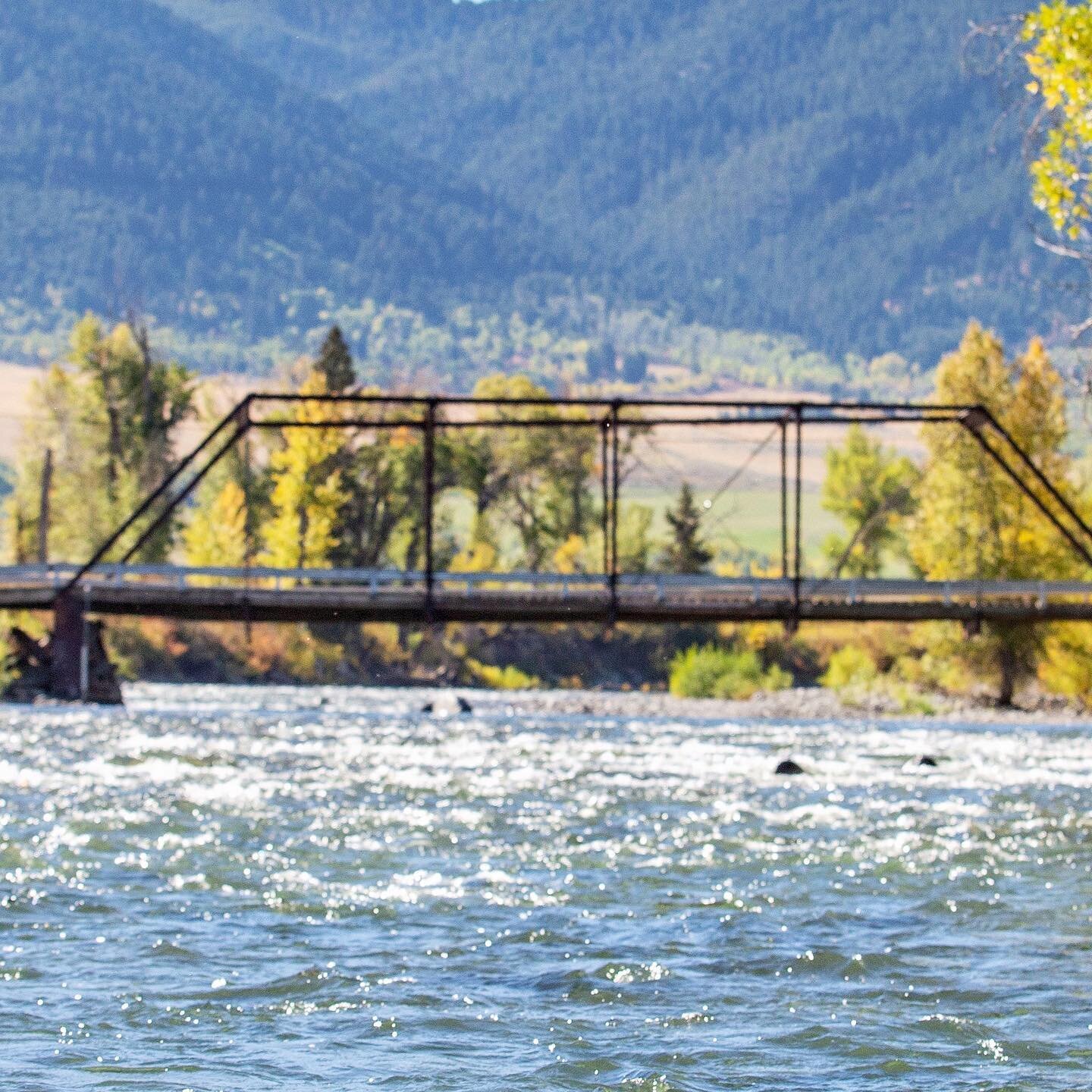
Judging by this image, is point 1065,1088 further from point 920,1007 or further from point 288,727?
point 288,727

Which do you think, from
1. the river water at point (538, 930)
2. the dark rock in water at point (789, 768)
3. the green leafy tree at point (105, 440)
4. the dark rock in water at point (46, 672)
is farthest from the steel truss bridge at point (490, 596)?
the green leafy tree at point (105, 440)

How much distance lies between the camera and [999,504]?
218 ft

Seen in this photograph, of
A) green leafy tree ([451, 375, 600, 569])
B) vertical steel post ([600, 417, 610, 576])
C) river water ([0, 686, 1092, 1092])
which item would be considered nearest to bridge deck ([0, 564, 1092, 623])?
vertical steel post ([600, 417, 610, 576])

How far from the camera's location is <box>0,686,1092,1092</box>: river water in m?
12.4

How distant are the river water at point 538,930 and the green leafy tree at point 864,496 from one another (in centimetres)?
8887

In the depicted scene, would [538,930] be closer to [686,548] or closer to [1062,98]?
[1062,98]

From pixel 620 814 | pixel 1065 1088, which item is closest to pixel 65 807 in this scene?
pixel 620 814

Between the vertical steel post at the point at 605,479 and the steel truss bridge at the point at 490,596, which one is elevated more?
the vertical steel post at the point at 605,479

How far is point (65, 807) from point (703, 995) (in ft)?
46.0

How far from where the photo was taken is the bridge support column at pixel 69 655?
5347 centimetres

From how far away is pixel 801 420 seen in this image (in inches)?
1486

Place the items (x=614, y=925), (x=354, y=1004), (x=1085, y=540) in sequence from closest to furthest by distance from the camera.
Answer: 1. (x=354, y=1004)
2. (x=614, y=925)
3. (x=1085, y=540)

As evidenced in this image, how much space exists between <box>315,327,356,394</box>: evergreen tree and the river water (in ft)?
209

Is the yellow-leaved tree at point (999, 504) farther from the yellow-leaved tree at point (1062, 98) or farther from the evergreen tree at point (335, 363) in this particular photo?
the yellow-leaved tree at point (1062, 98)
